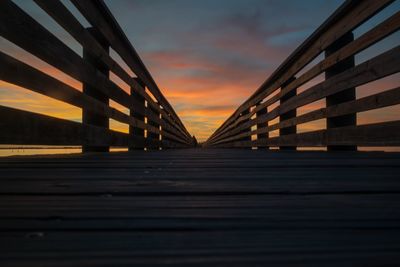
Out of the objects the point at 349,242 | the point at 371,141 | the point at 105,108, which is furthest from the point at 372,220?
the point at 105,108

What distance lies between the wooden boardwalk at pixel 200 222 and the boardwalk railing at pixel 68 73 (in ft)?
3.33

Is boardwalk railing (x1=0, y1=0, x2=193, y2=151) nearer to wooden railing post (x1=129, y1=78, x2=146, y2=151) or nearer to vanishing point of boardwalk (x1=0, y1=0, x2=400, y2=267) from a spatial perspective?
vanishing point of boardwalk (x1=0, y1=0, x2=400, y2=267)

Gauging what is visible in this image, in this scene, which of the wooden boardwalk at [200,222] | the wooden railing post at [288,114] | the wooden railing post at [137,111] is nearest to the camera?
the wooden boardwalk at [200,222]

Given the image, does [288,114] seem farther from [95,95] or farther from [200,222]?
[200,222]

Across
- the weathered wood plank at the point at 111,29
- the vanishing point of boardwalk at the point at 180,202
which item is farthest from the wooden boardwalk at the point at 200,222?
the weathered wood plank at the point at 111,29

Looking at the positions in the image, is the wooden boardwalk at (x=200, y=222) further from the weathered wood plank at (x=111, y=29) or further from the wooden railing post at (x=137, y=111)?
the wooden railing post at (x=137, y=111)

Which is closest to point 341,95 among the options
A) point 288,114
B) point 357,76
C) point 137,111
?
point 357,76

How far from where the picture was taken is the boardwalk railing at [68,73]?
2.56 metres

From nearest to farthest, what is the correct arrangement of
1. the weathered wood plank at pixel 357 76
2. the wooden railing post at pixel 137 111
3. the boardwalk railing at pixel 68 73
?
the boardwalk railing at pixel 68 73 < the weathered wood plank at pixel 357 76 < the wooden railing post at pixel 137 111

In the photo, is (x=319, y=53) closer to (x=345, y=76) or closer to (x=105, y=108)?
(x=345, y=76)

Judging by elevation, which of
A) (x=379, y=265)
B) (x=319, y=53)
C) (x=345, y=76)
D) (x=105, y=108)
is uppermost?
(x=319, y=53)

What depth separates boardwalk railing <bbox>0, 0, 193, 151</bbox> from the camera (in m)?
2.56

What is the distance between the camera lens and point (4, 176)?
1.95 meters

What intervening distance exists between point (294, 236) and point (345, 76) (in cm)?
382
